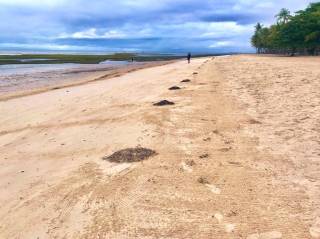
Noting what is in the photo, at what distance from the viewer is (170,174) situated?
7844 millimetres

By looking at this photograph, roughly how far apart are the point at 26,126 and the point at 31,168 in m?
5.52

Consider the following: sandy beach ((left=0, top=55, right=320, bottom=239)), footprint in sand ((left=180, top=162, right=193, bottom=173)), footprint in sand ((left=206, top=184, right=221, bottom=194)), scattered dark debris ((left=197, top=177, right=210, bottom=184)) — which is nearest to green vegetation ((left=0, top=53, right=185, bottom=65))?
sandy beach ((left=0, top=55, right=320, bottom=239))

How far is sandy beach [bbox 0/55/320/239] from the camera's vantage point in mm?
5840

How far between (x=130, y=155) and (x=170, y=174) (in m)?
1.51

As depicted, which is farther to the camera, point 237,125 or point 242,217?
point 237,125

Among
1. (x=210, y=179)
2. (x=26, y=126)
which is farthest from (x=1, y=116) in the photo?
(x=210, y=179)

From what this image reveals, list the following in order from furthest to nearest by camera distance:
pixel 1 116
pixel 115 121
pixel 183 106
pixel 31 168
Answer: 1. pixel 1 116
2. pixel 183 106
3. pixel 115 121
4. pixel 31 168

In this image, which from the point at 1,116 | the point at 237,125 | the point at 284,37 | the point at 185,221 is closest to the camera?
the point at 185,221

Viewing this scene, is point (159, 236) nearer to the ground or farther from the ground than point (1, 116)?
farther from the ground

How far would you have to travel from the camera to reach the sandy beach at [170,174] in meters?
5.84

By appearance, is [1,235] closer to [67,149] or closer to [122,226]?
[122,226]

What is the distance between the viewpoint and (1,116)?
17047mm

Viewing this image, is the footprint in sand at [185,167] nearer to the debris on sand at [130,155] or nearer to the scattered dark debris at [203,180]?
the scattered dark debris at [203,180]

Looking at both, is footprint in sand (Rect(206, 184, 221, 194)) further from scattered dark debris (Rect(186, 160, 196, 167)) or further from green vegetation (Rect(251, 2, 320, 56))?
green vegetation (Rect(251, 2, 320, 56))
